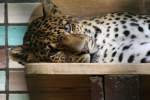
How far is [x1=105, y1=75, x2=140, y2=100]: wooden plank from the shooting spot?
36.8 inches

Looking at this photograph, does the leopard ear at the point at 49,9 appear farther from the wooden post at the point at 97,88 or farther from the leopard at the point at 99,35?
the wooden post at the point at 97,88

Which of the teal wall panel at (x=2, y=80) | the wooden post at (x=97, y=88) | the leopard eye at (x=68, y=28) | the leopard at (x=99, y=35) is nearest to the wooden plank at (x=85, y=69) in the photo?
the wooden post at (x=97, y=88)

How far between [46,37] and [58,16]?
0.36ft

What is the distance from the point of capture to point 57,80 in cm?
112

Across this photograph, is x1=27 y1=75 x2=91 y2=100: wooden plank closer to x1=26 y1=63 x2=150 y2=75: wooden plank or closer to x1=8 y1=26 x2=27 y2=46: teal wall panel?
x1=8 y1=26 x2=27 y2=46: teal wall panel

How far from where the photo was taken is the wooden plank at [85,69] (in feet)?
3.04

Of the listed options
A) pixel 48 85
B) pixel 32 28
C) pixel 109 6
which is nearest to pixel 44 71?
pixel 48 85

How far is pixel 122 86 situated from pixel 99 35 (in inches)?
17.0

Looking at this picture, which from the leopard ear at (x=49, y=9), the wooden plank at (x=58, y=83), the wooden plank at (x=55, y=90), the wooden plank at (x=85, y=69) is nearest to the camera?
the wooden plank at (x=85, y=69)

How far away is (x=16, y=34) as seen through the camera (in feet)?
4.75

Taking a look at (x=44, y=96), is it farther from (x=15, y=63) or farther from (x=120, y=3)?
(x=120, y=3)

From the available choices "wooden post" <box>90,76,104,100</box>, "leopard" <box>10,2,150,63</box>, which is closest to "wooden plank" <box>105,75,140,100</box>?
"wooden post" <box>90,76,104,100</box>

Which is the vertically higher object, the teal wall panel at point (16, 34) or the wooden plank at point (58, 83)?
the teal wall panel at point (16, 34)

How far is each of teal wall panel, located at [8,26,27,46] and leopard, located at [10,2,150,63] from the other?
8 centimetres
